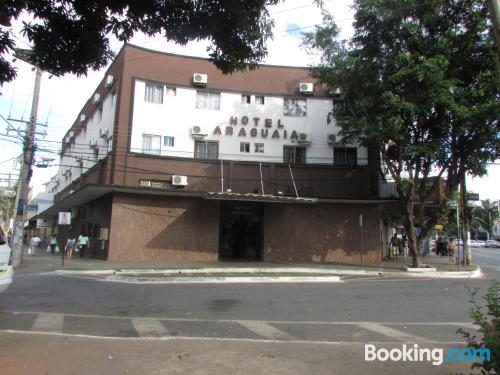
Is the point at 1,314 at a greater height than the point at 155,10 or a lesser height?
lesser

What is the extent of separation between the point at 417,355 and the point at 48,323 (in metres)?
6.32

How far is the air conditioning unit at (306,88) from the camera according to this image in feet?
94.2

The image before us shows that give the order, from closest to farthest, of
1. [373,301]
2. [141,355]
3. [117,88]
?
[141,355]
[373,301]
[117,88]

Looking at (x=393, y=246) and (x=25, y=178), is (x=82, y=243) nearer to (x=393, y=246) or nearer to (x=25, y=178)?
(x=25, y=178)

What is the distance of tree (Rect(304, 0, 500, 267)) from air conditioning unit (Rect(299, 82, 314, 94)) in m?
4.84

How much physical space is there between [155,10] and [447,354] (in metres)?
6.06

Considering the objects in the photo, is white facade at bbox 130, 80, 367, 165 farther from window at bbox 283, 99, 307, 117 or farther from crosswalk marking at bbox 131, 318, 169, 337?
crosswalk marking at bbox 131, 318, 169, 337

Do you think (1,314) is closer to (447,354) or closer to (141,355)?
(141,355)

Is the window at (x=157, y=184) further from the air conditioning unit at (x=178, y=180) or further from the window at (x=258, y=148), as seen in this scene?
the window at (x=258, y=148)

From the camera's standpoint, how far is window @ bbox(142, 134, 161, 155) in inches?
1035

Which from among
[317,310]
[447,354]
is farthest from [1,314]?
[447,354]

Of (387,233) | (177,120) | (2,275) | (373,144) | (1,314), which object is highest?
(177,120)

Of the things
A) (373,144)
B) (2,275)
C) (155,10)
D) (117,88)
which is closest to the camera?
(155,10)

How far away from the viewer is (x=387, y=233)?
34500 mm
